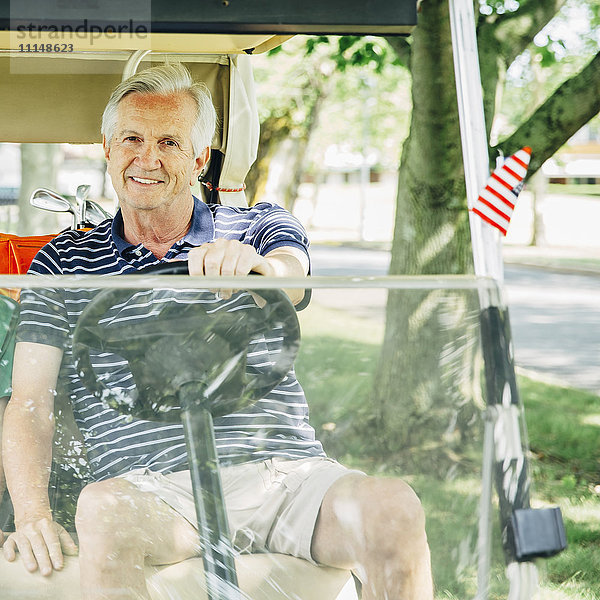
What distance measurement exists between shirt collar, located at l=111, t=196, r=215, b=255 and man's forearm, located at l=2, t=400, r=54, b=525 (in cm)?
89

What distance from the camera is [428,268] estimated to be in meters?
4.52

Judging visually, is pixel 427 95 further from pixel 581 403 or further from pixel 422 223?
pixel 581 403

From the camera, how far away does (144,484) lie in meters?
1.37

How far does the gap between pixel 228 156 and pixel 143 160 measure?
587 millimetres

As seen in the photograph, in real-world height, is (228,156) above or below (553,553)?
above

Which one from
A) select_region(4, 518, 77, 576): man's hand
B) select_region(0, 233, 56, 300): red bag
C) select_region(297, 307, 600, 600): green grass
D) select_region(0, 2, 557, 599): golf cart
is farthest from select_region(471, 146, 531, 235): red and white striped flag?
select_region(0, 233, 56, 300): red bag

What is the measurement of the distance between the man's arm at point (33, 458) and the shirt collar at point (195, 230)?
0.87 m

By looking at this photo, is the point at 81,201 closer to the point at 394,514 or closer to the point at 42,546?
the point at 42,546

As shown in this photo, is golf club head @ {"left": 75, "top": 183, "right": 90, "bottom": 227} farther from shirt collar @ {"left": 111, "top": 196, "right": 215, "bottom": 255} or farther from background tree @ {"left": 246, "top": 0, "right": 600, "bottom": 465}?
background tree @ {"left": 246, "top": 0, "right": 600, "bottom": 465}

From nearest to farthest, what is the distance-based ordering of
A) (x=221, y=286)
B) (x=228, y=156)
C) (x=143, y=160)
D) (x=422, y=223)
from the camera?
(x=221, y=286) < (x=143, y=160) < (x=228, y=156) < (x=422, y=223)

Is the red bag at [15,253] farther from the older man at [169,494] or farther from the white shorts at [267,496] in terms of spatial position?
the white shorts at [267,496]

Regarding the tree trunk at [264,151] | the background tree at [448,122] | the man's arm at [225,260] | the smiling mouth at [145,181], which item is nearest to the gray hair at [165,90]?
the smiling mouth at [145,181]

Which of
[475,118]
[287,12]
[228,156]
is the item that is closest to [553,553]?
[475,118]

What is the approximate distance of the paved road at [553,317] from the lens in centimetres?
804
